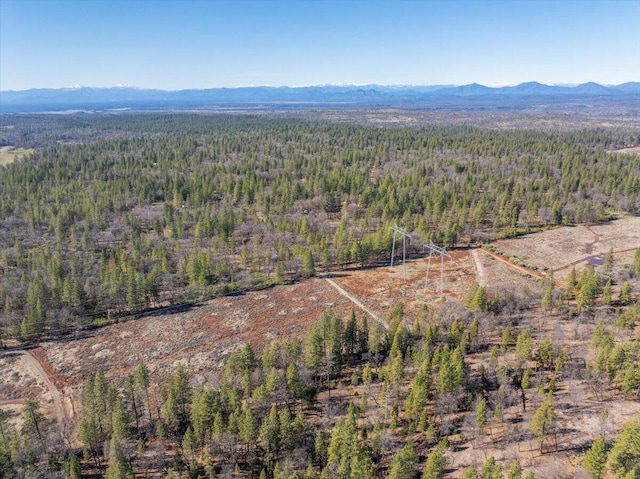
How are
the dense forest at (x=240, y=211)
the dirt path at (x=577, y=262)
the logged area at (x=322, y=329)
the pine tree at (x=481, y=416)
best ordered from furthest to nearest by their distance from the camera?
the dirt path at (x=577, y=262) < the dense forest at (x=240, y=211) < the pine tree at (x=481, y=416) < the logged area at (x=322, y=329)

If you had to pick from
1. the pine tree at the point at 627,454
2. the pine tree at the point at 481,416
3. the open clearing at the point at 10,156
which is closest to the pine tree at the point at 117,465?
the pine tree at the point at 481,416

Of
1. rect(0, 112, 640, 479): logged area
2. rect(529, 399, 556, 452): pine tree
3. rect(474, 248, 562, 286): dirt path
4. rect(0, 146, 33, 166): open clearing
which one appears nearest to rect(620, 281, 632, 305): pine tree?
rect(0, 112, 640, 479): logged area

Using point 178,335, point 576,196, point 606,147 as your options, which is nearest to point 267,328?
point 178,335

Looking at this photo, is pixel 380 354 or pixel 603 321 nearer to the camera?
pixel 380 354

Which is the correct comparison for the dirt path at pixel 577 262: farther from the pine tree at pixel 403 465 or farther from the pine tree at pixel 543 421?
the pine tree at pixel 403 465

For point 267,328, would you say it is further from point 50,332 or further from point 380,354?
point 50,332

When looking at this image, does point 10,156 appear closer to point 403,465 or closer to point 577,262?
point 577,262

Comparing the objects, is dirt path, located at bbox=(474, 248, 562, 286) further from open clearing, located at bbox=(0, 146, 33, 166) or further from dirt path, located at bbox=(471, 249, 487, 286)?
open clearing, located at bbox=(0, 146, 33, 166)
